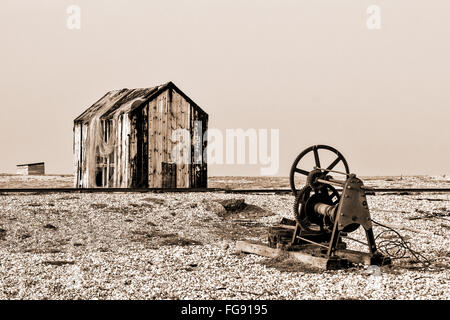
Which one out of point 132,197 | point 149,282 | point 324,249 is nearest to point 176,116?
point 132,197

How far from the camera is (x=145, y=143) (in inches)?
853

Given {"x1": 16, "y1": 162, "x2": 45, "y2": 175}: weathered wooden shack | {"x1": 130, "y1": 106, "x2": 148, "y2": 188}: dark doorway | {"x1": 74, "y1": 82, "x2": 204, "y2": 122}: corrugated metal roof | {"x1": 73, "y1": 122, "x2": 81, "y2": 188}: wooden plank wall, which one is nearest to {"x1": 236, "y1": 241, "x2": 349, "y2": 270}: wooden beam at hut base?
{"x1": 130, "y1": 106, "x2": 148, "y2": 188}: dark doorway

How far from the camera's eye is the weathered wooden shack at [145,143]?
21609mm

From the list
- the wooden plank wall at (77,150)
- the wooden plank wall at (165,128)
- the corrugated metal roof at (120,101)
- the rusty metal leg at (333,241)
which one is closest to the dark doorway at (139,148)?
the wooden plank wall at (165,128)

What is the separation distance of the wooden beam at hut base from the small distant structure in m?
28.4

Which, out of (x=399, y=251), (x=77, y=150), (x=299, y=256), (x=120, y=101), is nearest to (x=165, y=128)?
(x=120, y=101)

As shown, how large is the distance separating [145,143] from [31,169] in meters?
18.3

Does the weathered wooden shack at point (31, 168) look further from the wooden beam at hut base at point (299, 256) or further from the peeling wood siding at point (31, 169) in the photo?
the wooden beam at hut base at point (299, 256)

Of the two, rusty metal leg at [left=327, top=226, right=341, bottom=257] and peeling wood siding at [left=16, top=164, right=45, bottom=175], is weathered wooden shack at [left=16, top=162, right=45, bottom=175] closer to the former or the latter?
peeling wood siding at [left=16, top=164, right=45, bottom=175]

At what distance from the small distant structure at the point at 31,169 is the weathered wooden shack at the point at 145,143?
14.7m

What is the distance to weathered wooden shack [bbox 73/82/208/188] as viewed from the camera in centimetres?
2161

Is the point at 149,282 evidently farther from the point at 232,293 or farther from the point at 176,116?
the point at 176,116

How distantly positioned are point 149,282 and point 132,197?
8.70 meters

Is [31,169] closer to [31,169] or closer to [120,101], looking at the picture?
[31,169]
